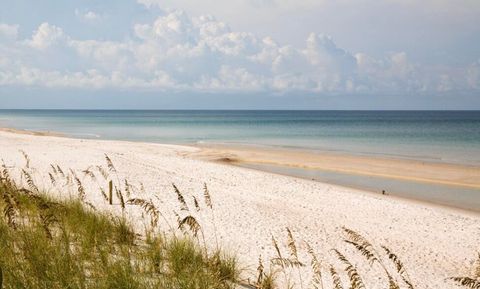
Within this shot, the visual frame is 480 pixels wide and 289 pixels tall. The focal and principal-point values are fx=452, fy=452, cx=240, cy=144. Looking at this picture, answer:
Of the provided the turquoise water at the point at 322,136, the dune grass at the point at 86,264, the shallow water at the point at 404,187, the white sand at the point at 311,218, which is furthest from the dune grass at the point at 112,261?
the turquoise water at the point at 322,136

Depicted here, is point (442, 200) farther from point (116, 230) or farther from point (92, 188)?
point (116, 230)

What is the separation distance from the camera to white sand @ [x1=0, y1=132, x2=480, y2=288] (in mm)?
9222

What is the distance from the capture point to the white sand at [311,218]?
922cm

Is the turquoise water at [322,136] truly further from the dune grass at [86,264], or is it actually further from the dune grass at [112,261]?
the dune grass at [86,264]

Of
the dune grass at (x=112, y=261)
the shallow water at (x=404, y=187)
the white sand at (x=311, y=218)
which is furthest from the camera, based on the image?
the shallow water at (x=404, y=187)

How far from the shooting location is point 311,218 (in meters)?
12.6

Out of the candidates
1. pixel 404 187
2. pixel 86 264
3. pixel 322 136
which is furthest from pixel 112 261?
pixel 322 136

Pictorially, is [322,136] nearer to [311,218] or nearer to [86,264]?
[311,218]

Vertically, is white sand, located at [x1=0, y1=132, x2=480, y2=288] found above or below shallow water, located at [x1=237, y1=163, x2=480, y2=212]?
above

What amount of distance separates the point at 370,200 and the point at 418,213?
6.57 ft

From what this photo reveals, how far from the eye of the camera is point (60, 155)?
850 inches

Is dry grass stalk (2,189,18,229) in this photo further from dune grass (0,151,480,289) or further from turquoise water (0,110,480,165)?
turquoise water (0,110,480,165)

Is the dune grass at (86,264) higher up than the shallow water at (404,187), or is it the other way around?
the dune grass at (86,264)

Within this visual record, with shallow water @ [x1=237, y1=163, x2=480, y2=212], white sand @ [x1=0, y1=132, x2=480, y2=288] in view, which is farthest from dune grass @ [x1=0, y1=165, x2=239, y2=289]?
shallow water @ [x1=237, y1=163, x2=480, y2=212]
